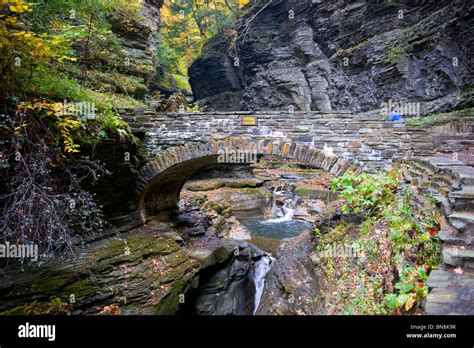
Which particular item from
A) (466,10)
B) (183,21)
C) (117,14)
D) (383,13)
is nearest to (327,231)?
(466,10)

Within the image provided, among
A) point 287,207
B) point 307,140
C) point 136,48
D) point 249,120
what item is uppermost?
point 136,48

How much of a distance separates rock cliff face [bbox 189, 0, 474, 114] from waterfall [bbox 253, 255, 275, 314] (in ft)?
26.9

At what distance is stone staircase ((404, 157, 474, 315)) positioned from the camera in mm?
2010

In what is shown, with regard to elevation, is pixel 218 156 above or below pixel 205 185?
above

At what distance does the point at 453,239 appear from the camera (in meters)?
2.56

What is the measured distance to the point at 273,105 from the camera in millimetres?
17484

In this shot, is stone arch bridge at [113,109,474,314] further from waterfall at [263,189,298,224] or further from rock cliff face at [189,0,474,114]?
waterfall at [263,189,298,224]

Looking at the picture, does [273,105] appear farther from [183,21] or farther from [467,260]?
[467,260]

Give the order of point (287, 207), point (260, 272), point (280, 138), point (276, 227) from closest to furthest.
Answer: point (280, 138) → point (260, 272) → point (276, 227) → point (287, 207)

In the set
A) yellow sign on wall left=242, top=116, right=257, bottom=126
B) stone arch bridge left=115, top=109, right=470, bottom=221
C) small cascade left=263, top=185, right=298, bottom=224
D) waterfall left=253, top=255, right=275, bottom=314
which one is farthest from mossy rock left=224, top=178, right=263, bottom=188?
yellow sign on wall left=242, top=116, right=257, bottom=126

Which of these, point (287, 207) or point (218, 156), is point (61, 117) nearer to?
point (218, 156)

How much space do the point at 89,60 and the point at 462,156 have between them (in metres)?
10.5

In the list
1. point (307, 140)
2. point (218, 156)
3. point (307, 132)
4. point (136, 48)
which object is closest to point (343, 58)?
point (136, 48)

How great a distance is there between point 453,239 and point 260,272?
605 cm
